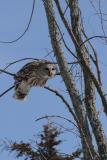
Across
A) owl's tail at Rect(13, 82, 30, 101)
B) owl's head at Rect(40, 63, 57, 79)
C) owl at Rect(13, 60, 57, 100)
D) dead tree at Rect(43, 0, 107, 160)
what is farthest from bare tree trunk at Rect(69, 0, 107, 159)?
owl's head at Rect(40, 63, 57, 79)

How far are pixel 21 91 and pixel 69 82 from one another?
67.1 inches

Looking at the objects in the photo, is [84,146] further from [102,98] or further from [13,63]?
[13,63]

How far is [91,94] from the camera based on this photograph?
422cm

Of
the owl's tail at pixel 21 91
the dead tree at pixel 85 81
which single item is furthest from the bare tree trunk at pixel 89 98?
the owl's tail at pixel 21 91

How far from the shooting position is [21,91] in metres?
5.60

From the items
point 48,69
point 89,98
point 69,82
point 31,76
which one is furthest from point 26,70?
point 69,82

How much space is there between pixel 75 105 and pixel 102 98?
1.74 ft

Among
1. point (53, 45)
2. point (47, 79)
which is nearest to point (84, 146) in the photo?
point (53, 45)

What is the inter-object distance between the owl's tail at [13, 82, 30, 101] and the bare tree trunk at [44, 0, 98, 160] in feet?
3.76

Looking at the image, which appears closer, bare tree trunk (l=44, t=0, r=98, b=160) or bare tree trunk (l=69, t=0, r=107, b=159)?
bare tree trunk (l=44, t=0, r=98, b=160)

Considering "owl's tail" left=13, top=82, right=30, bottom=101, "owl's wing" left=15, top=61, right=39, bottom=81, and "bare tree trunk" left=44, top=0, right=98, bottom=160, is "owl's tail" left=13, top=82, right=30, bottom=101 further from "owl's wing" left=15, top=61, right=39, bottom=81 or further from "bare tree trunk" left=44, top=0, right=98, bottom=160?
"bare tree trunk" left=44, top=0, right=98, bottom=160

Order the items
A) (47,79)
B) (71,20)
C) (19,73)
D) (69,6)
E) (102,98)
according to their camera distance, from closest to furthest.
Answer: (102,98), (69,6), (71,20), (19,73), (47,79)

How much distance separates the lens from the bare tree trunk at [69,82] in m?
3.51

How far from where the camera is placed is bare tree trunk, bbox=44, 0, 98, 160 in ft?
11.5
